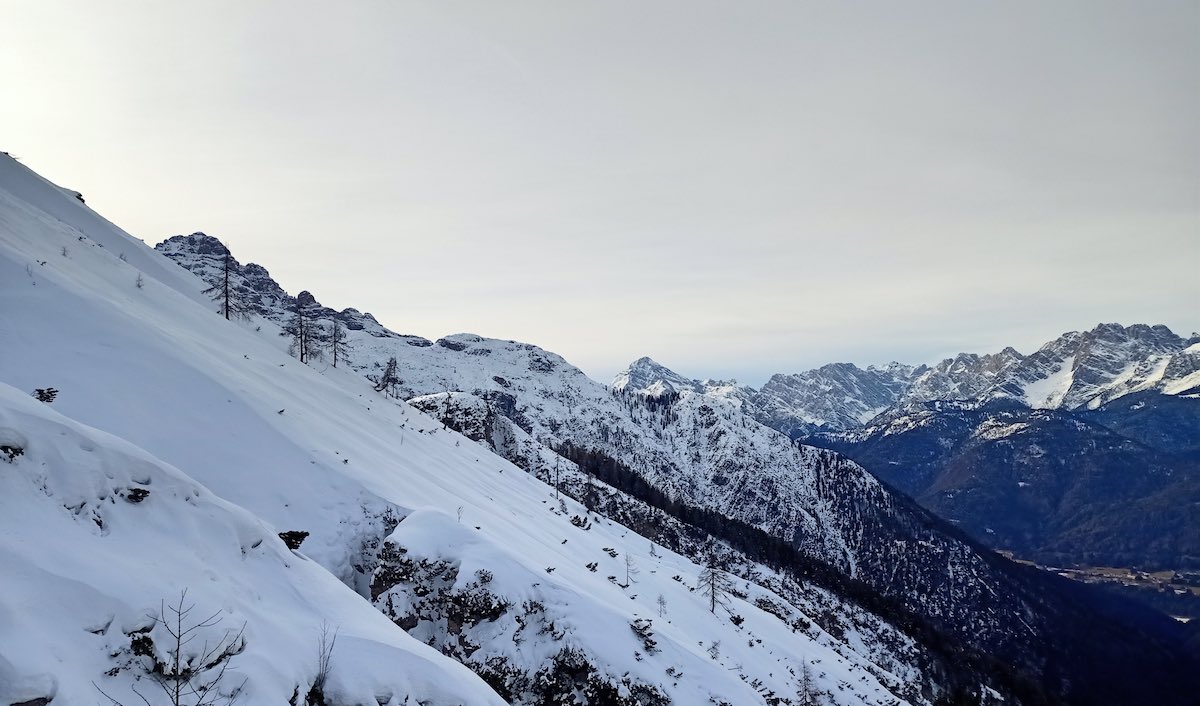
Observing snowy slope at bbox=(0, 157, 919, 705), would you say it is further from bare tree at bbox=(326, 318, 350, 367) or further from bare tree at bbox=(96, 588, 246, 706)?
bare tree at bbox=(326, 318, 350, 367)

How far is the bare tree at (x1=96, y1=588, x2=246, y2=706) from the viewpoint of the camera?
952cm

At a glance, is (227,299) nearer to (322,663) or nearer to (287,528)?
(287,528)

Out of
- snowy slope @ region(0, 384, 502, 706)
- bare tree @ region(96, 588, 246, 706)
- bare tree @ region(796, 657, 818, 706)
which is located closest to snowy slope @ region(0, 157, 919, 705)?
snowy slope @ region(0, 384, 502, 706)

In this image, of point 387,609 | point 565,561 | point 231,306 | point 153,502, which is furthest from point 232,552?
point 231,306

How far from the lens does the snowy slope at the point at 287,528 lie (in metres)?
11.0

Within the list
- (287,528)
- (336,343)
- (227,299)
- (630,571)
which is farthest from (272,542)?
(336,343)

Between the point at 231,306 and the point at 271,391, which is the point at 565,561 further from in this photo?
the point at 231,306

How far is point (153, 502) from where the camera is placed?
12625 mm

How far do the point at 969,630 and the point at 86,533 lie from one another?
788 ft

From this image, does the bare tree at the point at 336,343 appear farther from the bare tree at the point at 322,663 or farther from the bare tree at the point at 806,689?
the bare tree at the point at 806,689

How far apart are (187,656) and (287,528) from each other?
13.5 metres

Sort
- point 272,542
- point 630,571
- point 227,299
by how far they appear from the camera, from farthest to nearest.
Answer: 1. point 227,299
2. point 630,571
3. point 272,542

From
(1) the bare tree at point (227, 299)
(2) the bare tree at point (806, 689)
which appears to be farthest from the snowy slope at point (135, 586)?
(1) the bare tree at point (227, 299)

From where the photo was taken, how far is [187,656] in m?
9.98
